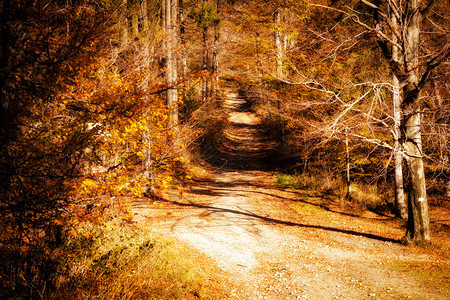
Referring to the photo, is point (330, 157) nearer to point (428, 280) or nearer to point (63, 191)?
point (428, 280)

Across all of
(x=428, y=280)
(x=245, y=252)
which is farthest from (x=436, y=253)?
(x=245, y=252)

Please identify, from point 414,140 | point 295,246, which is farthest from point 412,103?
point 295,246

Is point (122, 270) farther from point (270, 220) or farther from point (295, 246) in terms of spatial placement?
point (270, 220)

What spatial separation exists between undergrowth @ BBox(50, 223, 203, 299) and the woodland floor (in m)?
0.72

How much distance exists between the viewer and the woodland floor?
5.85m

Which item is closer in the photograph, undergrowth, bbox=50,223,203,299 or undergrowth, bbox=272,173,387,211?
undergrowth, bbox=50,223,203,299

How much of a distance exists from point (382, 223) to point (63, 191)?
1060 centimetres

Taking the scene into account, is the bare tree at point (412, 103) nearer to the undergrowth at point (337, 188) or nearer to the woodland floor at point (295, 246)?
the woodland floor at point (295, 246)

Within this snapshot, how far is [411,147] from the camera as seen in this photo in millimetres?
8039

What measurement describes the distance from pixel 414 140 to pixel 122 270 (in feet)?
26.5

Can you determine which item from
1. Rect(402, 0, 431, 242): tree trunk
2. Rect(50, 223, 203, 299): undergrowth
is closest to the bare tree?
Rect(402, 0, 431, 242): tree trunk

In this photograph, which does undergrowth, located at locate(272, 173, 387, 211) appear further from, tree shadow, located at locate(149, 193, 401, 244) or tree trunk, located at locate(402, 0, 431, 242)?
tree trunk, located at locate(402, 0, 431, 242)

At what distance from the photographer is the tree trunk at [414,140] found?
7.82 meters

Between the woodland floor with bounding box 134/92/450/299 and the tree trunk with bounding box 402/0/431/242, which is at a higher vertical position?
the tree trunk with bounding box 402/0/431/242
